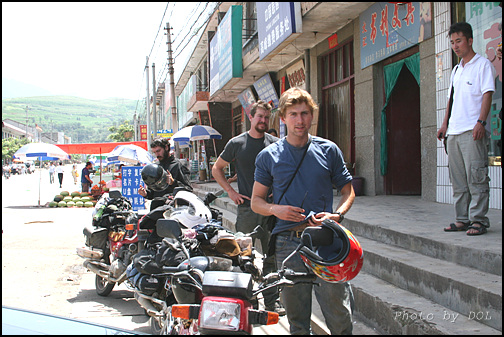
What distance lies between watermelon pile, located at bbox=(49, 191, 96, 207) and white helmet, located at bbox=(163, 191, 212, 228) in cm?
1454

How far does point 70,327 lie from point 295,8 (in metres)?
8.79

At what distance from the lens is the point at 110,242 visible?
585 cm

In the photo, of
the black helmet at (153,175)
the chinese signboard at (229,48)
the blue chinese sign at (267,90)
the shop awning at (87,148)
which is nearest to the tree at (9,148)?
the shop awning at (87,148)

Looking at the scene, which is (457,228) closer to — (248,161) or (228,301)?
(248,161)

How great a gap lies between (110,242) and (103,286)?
0.56m

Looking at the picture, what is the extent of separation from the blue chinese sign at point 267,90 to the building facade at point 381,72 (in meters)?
0.16

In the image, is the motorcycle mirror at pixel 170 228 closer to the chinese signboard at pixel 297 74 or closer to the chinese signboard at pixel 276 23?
the chinese signboard at pixel 276 23

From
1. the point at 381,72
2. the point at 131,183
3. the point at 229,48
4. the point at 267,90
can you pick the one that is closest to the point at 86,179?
the point at 229,48

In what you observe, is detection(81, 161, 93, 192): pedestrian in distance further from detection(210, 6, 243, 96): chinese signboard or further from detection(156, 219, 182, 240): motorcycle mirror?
detection(156, 219, 182, 240): motorcycle mirror

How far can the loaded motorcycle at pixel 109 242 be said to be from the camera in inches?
208

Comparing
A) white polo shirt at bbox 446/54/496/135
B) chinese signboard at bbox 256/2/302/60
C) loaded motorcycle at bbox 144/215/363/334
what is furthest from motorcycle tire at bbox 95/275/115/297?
chinese signboard at bbox 256/2/302/60

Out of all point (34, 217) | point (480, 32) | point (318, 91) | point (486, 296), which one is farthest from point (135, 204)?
point (486, 296)

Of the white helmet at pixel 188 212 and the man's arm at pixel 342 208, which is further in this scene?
the white helmet at pixel 188 212

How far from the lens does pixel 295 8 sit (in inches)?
380
